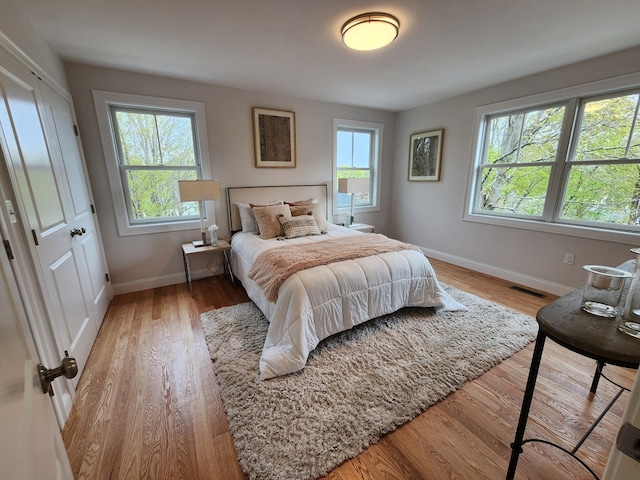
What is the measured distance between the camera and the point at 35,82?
5.77 feet

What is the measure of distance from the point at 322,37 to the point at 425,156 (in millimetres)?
2679

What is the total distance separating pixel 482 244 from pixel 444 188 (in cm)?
98

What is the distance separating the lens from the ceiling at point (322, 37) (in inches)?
68.3

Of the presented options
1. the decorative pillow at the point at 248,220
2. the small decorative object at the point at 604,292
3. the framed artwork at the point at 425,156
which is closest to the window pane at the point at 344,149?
the framed artwork at the point at 425,156

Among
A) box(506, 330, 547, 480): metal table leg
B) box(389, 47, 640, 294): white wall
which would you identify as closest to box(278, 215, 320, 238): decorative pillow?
box(389, 47, 640, 294): white wall

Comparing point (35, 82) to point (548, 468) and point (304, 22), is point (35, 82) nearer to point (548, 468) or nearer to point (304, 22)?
point (304, 22)

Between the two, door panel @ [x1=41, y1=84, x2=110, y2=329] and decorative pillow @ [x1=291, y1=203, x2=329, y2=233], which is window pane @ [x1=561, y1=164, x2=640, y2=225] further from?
door panel @ [x1=41, y1=84, x2=110, y2=329]

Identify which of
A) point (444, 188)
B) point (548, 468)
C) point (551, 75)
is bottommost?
point (548, 468)

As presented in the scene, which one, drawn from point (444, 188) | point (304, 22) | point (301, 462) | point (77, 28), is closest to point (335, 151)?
point (444, 188)

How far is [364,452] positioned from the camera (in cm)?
131

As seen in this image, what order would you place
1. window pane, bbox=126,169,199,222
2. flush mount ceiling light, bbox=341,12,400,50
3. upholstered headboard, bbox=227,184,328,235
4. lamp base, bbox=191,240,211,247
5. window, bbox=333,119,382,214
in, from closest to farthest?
1. flush mount ceiling light, bbox=341,12,400,50
2. window pane, bbox=126,169,199,222
3. lamp base, bbox=191,240,211,247
4. upholstered headboard, bbox=227,184,328,235
5. window, bbox=333,119,382,214

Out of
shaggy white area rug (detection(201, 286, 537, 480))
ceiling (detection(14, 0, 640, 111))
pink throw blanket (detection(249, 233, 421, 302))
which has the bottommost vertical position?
shaggy white area rug (detection(201, 286, 537, 480))

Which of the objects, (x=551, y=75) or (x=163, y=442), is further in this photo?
(x=551, y=75)

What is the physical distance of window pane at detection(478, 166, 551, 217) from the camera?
→ 3072mm
